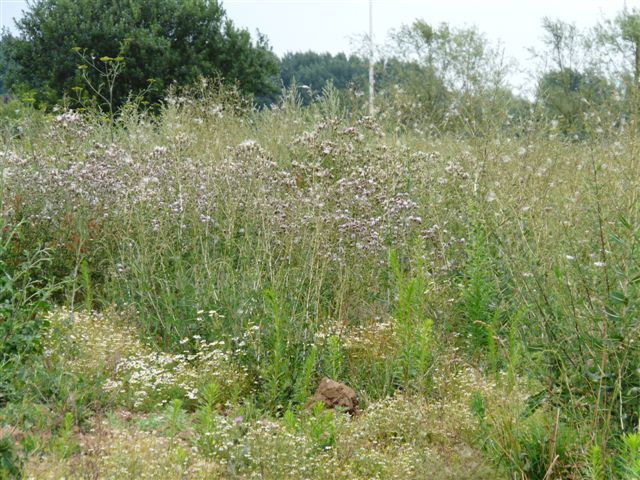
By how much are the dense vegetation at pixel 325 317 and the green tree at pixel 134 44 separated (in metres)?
16.3

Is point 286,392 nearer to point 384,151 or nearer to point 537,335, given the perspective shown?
point 537,335

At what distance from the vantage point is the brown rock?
459 cm

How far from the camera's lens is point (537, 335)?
406cm

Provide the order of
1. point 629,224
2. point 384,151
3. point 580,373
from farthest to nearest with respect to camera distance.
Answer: point 384,151
point 580,373
point 629,224

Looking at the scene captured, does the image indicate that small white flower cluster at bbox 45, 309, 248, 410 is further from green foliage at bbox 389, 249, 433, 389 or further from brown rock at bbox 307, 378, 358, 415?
green foliage at bbox 389, 249, 433, 389

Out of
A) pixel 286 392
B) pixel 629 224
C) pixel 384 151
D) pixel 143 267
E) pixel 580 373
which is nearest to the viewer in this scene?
pixel 629 224

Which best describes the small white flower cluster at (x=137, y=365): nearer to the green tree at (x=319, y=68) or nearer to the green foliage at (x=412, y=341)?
the green foliage at (x=412, y=341)

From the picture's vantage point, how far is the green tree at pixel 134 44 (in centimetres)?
2369

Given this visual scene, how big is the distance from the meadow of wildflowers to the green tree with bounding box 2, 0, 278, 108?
16404 millimetres

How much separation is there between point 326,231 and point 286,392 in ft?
4.64

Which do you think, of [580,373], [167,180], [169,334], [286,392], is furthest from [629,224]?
[167,180]

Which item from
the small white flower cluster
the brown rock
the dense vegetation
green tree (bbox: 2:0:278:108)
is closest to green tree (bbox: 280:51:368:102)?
green tree (bbox: 2:0:278:108)

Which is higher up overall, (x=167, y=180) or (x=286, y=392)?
(x=167, y=180)

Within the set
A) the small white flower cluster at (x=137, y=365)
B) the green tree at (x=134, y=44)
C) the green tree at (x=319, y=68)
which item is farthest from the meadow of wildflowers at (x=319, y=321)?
the green tree at (x=319, y=68)
